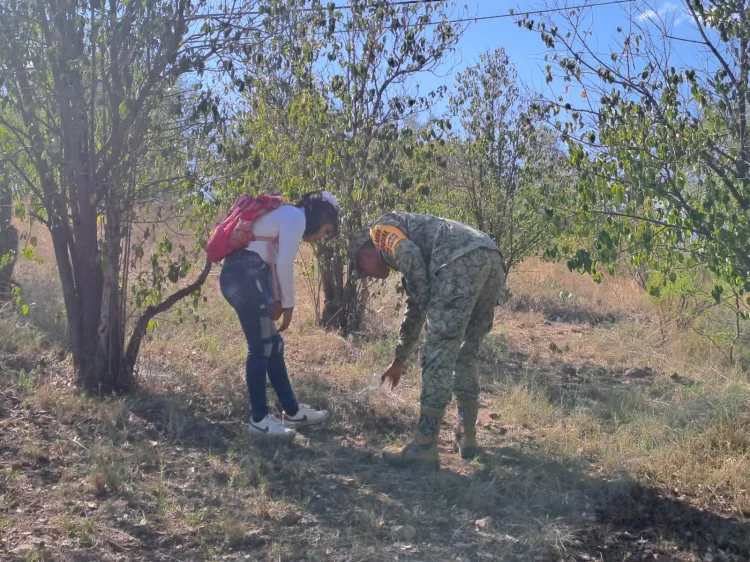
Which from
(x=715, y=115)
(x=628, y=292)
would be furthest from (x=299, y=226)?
(x=628, y=292)

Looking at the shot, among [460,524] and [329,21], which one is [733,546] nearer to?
[460,524]

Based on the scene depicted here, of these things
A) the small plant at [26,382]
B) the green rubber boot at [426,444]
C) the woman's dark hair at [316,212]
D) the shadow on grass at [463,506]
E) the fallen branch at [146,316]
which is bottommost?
the shadow on grass at [463,506]

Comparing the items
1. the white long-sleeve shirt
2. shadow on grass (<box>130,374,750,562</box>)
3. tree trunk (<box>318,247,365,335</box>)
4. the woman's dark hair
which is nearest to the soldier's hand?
shadow on grass (<box>130,374,750,562</box>)

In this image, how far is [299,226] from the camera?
14.9 feet

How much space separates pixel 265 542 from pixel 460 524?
38.0 inches

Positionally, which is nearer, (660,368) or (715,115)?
(715,115)

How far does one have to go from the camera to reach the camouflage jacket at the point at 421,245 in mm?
4293

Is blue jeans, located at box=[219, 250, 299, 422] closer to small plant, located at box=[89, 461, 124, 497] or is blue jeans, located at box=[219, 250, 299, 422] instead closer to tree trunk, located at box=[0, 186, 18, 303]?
small plant, located at box=[89, 461, 124, 497]

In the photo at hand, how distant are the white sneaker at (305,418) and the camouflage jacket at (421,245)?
1.12 metres

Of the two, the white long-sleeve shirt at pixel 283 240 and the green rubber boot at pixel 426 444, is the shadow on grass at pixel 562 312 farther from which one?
the white long-sleeve shirt at pixel 283 240

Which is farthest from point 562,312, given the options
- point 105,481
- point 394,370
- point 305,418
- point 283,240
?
point 105,481

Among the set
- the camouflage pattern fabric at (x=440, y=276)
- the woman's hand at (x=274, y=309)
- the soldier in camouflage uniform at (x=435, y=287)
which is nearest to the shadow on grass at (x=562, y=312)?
the soldier in camouflage uniform at (x=435, y=287)

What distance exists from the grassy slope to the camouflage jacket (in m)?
1.11

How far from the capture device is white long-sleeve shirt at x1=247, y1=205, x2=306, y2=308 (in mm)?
4477
